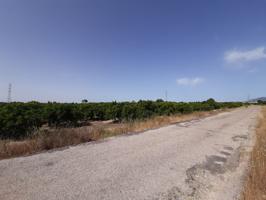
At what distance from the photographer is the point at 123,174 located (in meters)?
4.59

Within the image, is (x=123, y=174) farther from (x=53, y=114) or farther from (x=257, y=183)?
(x=53, y=114)

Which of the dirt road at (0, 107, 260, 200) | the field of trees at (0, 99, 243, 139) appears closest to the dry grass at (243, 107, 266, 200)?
the dirt road at (0, 107, 260, 200)

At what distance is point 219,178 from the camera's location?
191 inches

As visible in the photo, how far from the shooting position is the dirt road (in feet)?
12.1

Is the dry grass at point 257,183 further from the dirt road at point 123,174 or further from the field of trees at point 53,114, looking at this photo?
the field of trees at point 53,114

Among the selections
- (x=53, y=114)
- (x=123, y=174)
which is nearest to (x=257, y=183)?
(x=123, y=174)

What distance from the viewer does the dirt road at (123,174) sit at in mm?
3690

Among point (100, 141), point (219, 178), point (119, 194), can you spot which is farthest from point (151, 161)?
point (100, 141)

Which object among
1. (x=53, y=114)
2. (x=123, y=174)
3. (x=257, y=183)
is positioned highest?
(x=53, y=114)

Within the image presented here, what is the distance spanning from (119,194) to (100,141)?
167 inches

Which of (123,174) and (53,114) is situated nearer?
(123,174)

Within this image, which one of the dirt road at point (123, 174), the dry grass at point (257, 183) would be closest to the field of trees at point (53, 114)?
the dirt road at point (123, 174)

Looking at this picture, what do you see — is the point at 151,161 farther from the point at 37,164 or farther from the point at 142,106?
the point at 142,106

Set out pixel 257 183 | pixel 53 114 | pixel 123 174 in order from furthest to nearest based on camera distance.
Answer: pixel 53 114 → pixel 123 174 → pixel 257 183
